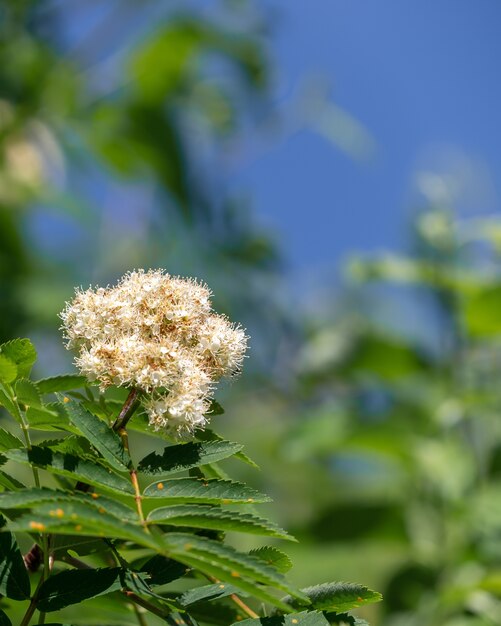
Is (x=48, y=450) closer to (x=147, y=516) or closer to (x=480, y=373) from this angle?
(x=147, y=516)

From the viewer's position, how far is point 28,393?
1189 millimetres

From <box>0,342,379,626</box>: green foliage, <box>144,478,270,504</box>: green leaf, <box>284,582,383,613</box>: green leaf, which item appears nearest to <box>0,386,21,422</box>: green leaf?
<box>0,342,379,626</box>: green foliage

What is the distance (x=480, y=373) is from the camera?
3.94 metres

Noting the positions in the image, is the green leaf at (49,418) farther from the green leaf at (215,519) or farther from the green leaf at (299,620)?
the green leaf at (299,620)

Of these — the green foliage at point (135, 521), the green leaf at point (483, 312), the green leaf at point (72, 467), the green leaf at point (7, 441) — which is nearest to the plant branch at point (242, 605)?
the green foliage at point (135, 521)

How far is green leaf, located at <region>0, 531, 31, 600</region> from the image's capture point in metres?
1.17

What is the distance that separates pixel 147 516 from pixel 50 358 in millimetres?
3509

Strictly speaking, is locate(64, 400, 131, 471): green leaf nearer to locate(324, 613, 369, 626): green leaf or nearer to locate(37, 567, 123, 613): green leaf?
locate(37, 567, 123, 613): green leaf

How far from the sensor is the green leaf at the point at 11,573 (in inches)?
46.0

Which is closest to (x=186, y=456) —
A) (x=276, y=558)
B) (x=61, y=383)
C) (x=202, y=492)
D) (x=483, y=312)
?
(x=202, y=492)

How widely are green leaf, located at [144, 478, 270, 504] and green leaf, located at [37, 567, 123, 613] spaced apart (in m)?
0.11

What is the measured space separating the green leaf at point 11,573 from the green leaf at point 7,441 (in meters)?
0.11

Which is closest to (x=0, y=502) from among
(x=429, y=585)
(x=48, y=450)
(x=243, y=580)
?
(x=48, y=450)

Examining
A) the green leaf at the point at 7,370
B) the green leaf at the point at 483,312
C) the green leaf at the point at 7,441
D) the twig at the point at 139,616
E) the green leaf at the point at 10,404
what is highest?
the green leaf at the point at 483,312
